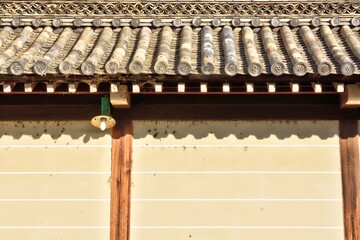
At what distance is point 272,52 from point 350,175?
155cm

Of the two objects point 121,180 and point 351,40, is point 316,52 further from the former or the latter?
point 121,180

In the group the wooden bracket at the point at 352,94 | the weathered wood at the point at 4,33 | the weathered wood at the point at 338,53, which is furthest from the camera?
→ the weathered wood at the point at 4,33

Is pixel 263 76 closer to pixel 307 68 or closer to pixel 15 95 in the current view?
pixel 307 68

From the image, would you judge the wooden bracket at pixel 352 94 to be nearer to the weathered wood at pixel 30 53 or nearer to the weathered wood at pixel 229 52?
the weathered wood at pixel 229 52

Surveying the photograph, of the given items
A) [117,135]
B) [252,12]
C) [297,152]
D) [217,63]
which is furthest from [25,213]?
[252,12]

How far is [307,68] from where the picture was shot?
4883mm

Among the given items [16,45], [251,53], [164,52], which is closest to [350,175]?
[251,53]

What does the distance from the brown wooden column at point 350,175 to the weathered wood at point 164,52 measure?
2.05 m

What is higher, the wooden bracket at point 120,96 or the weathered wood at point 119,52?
the weathered wood at point 119,52

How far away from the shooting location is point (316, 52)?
5363 mm

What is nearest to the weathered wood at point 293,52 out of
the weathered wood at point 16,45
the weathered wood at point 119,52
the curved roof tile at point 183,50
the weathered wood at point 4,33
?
the curved roof tile at point 183,50

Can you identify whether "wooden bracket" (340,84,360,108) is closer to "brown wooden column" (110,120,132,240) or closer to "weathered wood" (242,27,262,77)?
"weathered wood" (242,27,262,77)

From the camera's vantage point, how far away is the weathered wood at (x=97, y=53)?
4867 mm

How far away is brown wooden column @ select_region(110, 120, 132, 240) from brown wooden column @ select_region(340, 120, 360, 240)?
230 centimetres
